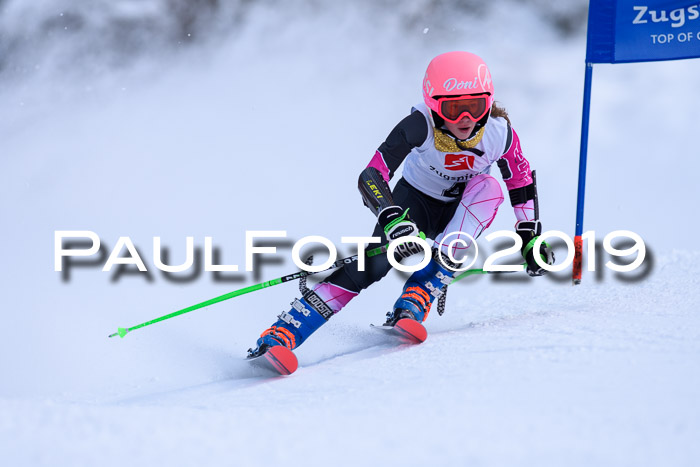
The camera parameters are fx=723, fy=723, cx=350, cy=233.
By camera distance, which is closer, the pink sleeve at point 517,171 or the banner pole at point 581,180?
the pink sleeve at point 517,171

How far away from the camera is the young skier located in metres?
3.30

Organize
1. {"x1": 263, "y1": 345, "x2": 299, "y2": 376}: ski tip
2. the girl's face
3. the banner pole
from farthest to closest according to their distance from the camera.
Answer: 1. the banner pole
2. the girl's face
3. {"x1": 263, "y1": 345, "x2": 299, "y2": 376}: ski tip

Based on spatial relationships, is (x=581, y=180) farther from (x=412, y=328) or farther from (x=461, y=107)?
(x=412, y=328)

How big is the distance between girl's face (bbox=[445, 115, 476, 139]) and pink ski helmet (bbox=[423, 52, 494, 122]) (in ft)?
0.10

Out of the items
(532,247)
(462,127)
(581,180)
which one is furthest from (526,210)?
(462,127)

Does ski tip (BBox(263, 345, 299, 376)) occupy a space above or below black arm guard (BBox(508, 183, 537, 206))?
below

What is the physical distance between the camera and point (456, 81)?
325cm

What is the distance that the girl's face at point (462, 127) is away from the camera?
3.33m

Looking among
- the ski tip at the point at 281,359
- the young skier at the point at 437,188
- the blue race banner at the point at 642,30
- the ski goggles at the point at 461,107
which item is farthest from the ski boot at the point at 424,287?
the blue race banner at the point at 642,30

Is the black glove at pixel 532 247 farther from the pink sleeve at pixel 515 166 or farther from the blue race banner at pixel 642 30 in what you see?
the blue race banner at pixel 642 30

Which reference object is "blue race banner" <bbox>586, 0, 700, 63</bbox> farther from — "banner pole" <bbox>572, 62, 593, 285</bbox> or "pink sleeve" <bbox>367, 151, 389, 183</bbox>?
"pink sleeve" <bbox>367, 151, 389, 183</bbox>

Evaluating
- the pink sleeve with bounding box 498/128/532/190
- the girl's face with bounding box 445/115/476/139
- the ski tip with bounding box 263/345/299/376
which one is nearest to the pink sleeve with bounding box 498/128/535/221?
the pink sleeve with bounding box 498/128/532/190

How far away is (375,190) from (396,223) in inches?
8.7

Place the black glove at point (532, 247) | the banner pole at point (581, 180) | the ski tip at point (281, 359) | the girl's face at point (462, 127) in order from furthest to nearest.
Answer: the banner pole at point (581, 180), the black glove at point (532, 247), the girl's face at point (462, 127), the ski tip at point (281, 359)
